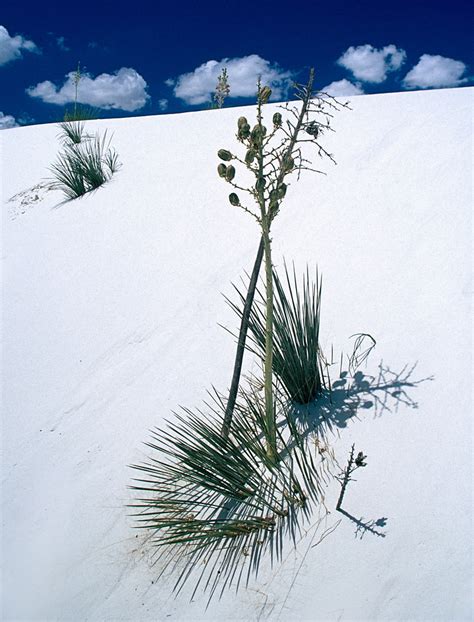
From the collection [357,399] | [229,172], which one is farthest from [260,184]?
[357,399]

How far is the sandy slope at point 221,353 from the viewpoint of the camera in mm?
1309

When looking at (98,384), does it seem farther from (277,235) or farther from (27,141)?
(27,141)

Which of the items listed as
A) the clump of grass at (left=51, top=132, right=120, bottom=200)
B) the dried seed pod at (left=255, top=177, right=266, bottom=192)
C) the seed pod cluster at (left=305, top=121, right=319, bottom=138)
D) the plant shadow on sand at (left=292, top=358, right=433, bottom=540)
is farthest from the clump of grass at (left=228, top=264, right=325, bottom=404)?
the clump of grass at (left=51, top=132, right=120, bottom=200)

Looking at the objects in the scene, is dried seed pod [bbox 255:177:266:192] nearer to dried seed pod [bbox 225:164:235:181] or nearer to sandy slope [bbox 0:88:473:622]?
dried seed pod [bbox 225:164:235:181]


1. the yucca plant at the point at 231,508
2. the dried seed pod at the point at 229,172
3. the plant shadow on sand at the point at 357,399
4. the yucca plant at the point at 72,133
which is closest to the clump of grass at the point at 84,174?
the yucca plant at the point at 72,133

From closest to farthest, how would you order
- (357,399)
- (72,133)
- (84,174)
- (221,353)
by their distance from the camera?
(357,399), (221,353), (84,174), (72,133)

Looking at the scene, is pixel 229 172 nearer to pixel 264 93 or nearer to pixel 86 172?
pixel 264 93

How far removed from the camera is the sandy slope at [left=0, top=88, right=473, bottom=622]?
131 cm

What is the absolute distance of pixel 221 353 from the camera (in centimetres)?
248

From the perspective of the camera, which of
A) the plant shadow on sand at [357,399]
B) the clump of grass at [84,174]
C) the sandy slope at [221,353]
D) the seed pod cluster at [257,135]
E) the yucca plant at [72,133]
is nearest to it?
the sandy slope at [221,353]

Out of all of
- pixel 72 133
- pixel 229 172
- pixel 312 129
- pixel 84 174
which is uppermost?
pixel 72 133

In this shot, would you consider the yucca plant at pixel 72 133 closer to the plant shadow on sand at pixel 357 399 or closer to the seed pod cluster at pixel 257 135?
the seed pod cluster at pixel 257 135

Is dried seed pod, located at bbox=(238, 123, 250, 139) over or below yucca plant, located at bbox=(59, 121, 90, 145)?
below

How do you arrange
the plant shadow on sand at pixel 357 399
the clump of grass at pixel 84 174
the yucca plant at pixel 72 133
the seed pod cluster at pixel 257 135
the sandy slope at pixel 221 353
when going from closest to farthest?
1. the sandy slope at pixel 221 353
2. the seed pod cluster at pixel 257 135
3. the plant shadow on sand at pixel 357 399
4. the clump of grass at pixel 84 174
5. the yucca plant at pixel 72 133
